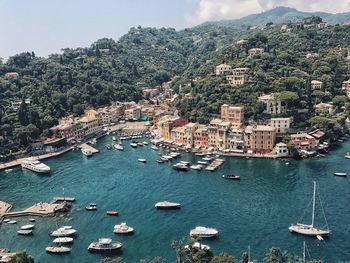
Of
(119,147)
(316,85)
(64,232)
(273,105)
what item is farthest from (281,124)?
(64,232)

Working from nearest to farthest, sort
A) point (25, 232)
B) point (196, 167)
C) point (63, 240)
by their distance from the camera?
point (63, 240) < point (25, 232) < point (196, 167)

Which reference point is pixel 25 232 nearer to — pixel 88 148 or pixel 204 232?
pixel 204 232

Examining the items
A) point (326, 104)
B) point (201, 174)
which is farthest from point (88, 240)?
point (326, 104)

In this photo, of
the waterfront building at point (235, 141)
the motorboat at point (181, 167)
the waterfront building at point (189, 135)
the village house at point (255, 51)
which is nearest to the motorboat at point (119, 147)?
the waterfront building at point (189, 135)

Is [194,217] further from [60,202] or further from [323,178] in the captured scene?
[323,178]

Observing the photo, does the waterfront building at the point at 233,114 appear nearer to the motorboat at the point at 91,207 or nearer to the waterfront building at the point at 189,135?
the waterfront building at the point at 189,135

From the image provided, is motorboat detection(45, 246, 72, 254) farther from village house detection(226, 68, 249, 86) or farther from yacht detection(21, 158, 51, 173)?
village house detection(226, 68, 249, 86)
